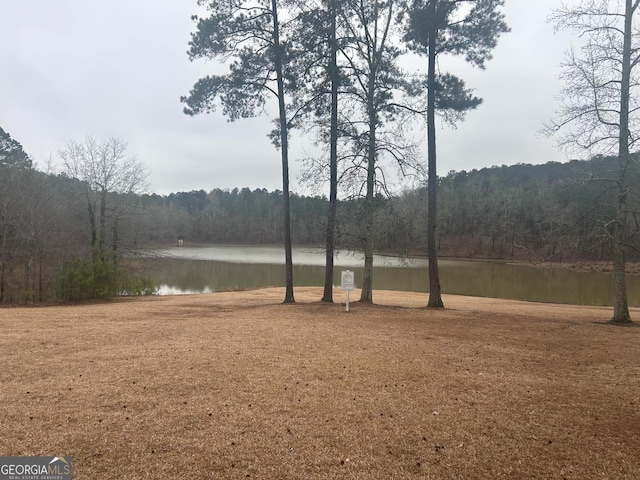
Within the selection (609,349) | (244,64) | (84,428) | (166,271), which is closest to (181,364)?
(84,428)

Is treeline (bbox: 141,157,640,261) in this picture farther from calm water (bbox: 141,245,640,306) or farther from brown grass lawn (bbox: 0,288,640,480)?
brown grass lawn (bbox: 0,288,640,480)

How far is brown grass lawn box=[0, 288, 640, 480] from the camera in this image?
2.97m

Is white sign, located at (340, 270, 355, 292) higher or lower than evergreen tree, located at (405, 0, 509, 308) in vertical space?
lower

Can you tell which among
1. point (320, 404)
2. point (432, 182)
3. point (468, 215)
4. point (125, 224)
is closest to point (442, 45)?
point (432, 182)

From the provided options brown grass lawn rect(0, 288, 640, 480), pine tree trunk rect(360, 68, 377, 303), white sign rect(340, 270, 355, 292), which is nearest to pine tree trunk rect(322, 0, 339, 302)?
pine tree trunk rect(360, 68, 377, 303)

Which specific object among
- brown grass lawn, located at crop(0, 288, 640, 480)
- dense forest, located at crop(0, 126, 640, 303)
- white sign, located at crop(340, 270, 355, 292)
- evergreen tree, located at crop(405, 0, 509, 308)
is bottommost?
brown grass lawn, located at crop(0, 288, 640, 480)

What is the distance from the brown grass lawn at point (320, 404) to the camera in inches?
117

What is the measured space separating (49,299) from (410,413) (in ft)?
56.5

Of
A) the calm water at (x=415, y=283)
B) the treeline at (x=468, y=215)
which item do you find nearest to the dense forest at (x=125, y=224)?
the treeline at (x=468, y=215)

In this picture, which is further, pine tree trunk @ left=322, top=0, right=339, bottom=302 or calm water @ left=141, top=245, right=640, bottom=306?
calm water @ left=141, top=245, right=640, bottom=306

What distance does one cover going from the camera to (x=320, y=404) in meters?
3.99

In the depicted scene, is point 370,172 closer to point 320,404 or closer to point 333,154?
point 333,154

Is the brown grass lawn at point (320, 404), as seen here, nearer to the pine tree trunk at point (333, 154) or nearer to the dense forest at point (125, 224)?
the dense forest at point (125, 224)

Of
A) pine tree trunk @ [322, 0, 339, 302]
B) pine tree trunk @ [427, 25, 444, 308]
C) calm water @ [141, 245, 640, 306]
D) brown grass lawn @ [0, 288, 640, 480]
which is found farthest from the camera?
calm water @ [141, 245, 640, 306]
